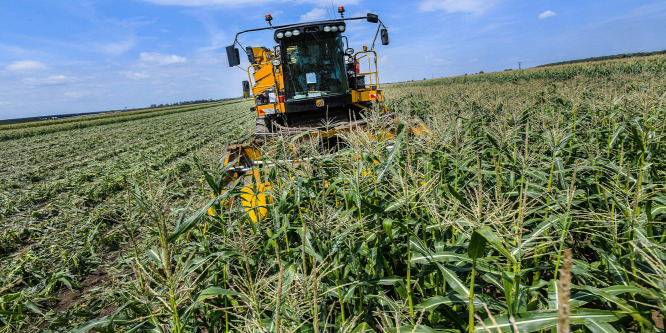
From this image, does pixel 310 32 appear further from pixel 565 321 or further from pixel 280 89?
pixel 565 321

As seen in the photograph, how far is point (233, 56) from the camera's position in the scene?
6949 mm

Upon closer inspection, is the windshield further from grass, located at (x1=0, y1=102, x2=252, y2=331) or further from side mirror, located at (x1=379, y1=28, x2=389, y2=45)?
grass, located at (x1=0, y1=102, x2=252, y2=331)

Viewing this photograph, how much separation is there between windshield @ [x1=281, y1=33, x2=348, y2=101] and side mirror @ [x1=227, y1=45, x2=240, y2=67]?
103 centimetres

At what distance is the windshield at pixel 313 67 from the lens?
7.16 m

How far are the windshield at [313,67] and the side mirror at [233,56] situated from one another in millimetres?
1035

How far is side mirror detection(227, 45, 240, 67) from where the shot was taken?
688 cm

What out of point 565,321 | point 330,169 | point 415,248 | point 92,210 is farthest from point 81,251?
point 565,321

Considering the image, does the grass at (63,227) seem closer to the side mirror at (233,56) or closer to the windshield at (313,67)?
the side mirror at (233,56)

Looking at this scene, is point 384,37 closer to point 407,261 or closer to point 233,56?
point 233,56

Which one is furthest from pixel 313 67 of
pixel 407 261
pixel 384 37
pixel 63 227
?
pixel 407 261

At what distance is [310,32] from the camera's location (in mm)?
6762

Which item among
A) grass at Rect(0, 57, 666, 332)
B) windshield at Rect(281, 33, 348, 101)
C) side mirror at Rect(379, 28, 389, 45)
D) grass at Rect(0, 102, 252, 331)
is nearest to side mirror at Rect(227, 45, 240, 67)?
windshield at Rect(281, 33, 348, 101)

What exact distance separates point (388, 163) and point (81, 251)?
4.63m

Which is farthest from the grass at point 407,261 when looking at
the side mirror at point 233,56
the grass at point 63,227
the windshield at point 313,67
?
the side mirror at point 233,56
